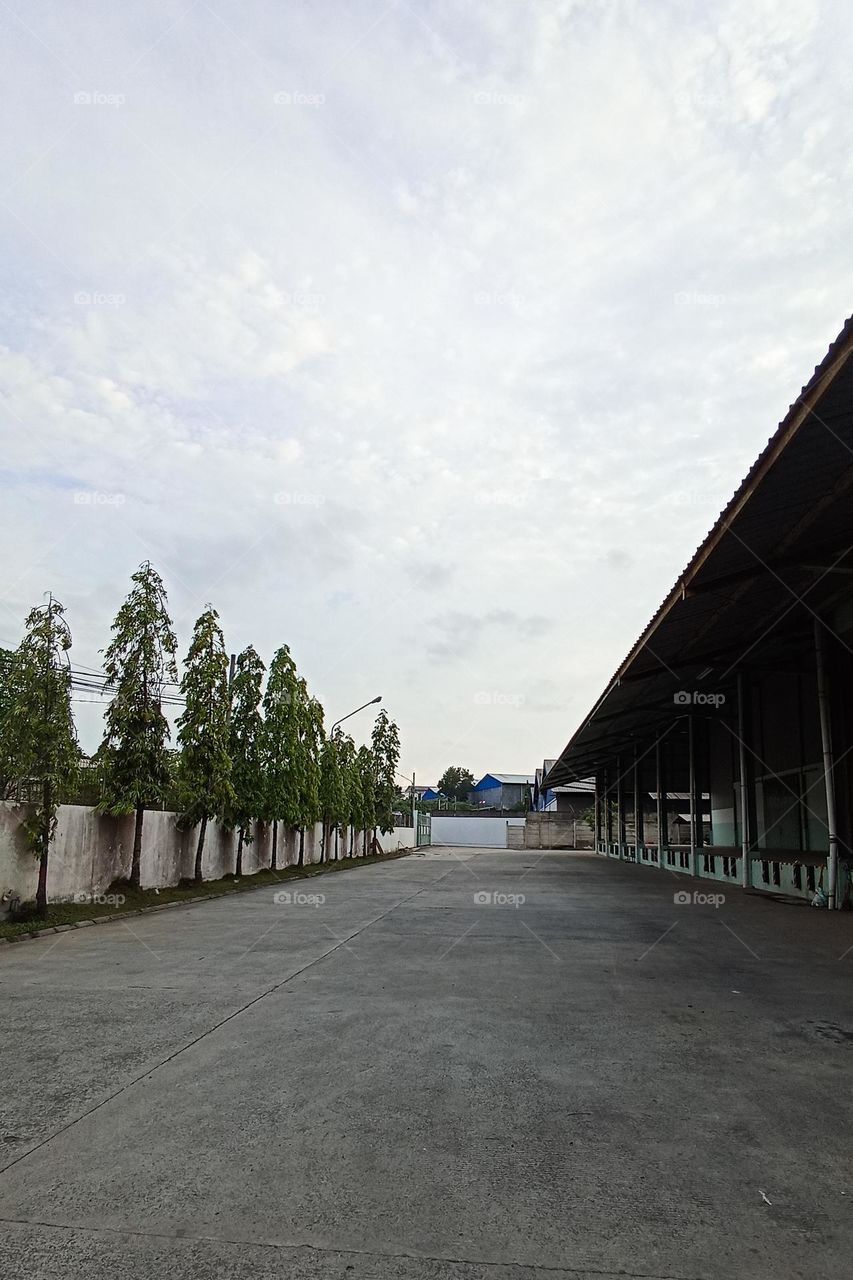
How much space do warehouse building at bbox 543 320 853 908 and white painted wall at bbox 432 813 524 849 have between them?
144ft

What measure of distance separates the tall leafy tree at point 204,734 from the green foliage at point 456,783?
125 m

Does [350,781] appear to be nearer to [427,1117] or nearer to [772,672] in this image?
[772,672]

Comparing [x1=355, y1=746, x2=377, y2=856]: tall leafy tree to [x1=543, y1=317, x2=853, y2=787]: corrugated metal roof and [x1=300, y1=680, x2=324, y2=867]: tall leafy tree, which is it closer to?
[x1=300, y1=680, x2=324, y2=867]: tall leafy tree

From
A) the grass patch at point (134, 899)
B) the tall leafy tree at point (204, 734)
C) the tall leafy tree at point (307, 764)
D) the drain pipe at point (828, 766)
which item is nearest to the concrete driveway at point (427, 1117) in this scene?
the grass patch at point (134, 899)

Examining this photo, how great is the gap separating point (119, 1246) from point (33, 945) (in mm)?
9797

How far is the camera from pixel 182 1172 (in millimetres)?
4008

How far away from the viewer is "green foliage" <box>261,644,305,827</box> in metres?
25.6

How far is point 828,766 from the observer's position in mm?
16828

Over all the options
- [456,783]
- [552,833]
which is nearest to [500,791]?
[456,783]

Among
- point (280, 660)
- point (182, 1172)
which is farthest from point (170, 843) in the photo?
point (182, 1172)

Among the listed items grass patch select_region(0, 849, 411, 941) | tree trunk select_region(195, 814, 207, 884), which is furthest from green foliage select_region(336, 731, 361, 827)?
tree trunk select_region(195, 814, 207, 884)

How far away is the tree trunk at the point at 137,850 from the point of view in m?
18.0

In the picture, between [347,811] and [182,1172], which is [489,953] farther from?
[347,811]

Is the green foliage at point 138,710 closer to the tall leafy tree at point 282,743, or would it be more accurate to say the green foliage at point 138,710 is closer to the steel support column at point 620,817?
the tall leafy tree at point 282,743
